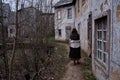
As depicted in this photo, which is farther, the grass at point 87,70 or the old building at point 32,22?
the old building at point 32,22

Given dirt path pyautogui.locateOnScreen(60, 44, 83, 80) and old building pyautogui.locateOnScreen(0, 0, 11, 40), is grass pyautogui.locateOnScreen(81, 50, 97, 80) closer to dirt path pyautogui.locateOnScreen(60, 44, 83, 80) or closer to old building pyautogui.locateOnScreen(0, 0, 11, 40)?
dirt path pyautogui.locateOnScreen(60, 44, 83, 80)

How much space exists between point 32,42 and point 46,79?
11.5 ft

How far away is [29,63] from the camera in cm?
1152

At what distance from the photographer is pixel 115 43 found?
4723 mm

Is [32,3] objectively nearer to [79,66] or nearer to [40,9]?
[40,9]

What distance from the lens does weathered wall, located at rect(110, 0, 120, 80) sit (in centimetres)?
448

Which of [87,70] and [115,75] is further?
[87,70]

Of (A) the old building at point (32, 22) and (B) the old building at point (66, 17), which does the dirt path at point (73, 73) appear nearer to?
(A) the old building at point (32, 22)

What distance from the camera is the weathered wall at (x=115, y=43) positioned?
448 centimetres

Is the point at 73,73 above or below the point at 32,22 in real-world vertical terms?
below

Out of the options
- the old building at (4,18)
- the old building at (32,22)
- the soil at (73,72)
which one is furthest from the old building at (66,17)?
the soil at (73,72)

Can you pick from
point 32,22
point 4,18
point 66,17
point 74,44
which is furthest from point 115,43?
point 66,17

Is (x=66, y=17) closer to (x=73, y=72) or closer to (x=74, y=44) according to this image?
(x=74, y=44)

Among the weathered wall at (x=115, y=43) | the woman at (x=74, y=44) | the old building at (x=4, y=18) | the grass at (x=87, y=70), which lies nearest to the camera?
the weathered wall at (x=115, y=43)
